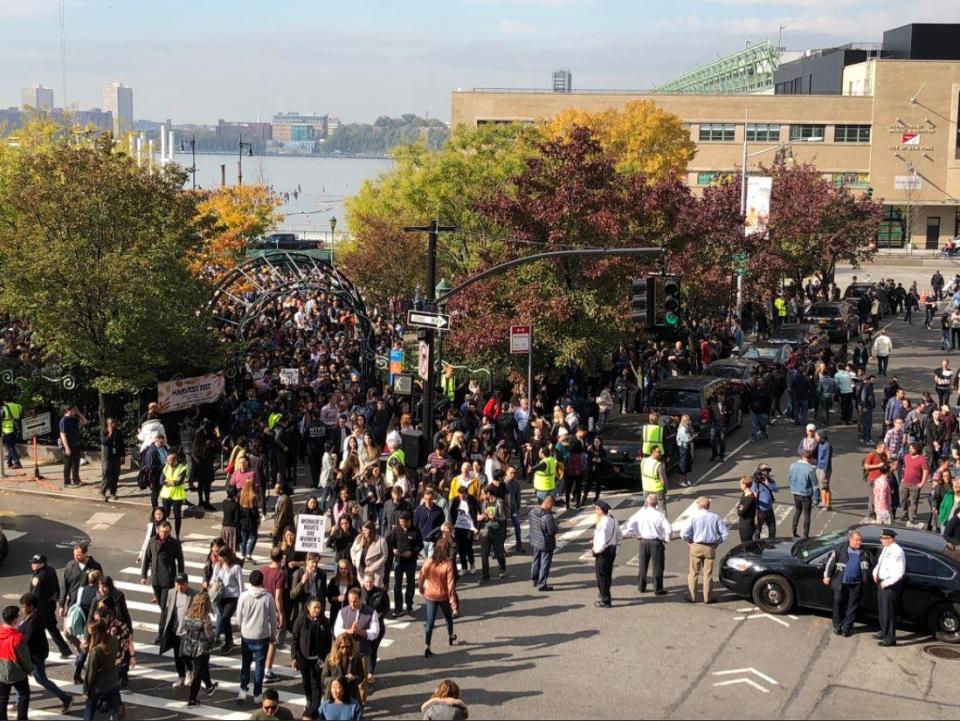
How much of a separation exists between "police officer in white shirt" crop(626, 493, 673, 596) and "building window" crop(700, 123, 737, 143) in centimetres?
7152

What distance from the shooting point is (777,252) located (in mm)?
44000

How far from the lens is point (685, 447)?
23234mm

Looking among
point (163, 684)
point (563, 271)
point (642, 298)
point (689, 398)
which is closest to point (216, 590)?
point (163, 684)

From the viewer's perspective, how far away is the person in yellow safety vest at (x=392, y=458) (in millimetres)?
19250

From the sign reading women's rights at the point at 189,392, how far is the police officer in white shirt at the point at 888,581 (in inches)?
601

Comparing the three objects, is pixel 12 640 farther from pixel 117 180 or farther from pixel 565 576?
pixel 117 180

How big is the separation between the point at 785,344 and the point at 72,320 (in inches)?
806

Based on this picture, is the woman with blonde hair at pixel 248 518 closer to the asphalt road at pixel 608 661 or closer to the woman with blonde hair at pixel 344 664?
the asphalt road at pixel 608 661

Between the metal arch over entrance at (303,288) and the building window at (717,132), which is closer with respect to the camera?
the metal arch over entrance at (303,288)

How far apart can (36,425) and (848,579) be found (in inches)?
664

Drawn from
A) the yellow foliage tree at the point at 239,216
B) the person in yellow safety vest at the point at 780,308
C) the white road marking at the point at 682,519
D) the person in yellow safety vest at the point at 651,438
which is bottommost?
the white road marking at the point at 682,519

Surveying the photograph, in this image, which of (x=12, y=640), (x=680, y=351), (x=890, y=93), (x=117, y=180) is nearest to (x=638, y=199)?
(x=680, y=351)

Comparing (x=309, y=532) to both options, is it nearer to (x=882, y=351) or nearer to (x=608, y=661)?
(x=608, y=661)

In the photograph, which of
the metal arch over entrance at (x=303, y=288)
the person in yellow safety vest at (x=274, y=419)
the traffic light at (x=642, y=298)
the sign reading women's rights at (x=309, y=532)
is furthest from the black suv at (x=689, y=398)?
the sign reading women's rights at (x=309, y=532)
